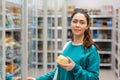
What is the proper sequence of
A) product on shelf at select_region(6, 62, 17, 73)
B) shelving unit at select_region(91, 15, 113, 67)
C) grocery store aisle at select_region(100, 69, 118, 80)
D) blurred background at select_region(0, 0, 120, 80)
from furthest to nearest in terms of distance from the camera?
shelving unit at select_region(91, 15, 113, 67), grocery store aisle at select_region(100, 69, 118, 80), product on shelf at select_region(6, 62, 17, 73), blurred background at select_region(0, 0, 120, 80)

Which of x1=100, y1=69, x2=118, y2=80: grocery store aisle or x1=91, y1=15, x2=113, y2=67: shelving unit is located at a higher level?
x1=91, y1=15, x2=113, y2=67: shelving unit

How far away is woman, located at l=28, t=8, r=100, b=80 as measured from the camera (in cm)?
209

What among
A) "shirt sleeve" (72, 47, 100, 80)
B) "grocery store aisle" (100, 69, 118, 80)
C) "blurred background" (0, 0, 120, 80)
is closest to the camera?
"shirt sleeve" (72, 47, 100, 80)

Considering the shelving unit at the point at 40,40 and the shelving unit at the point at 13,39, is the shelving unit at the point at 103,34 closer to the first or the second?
the shelving unit at the point at 40,40

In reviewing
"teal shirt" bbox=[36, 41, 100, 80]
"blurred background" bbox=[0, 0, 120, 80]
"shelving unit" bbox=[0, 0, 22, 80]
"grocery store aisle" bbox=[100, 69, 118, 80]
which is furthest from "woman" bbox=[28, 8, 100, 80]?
"grocery store aisle" bbox=[100, 69, 118, 80]

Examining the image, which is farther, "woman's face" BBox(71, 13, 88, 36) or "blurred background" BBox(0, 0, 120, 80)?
"blurred background" BBox(0, 0, 120, 80)

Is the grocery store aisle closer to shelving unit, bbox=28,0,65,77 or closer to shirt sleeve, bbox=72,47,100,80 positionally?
shelving unit, bbox=28,0,65,77

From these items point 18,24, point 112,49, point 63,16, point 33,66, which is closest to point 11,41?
point 18,24

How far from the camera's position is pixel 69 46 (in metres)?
2.33

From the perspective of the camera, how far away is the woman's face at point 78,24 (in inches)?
88.1

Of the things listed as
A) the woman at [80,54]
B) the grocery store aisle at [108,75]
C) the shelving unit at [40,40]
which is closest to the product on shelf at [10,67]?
the shelving unit at [40,40]

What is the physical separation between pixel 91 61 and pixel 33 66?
228cm

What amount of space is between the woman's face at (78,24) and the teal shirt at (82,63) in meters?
0.12

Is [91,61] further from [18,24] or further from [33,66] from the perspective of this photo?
[33,66]
